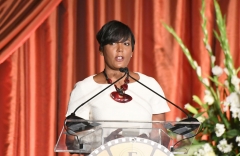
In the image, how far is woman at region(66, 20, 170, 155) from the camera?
1.59 m

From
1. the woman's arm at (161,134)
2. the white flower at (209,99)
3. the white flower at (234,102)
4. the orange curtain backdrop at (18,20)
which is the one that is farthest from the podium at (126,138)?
the orange curtain backdrop at (18,20)

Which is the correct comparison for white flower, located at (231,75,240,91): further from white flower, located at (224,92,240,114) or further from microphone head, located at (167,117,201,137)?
microphone head, located at (167,117,201,137)

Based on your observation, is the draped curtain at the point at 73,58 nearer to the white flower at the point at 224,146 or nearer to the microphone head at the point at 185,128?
the white flower at the point at 224,146

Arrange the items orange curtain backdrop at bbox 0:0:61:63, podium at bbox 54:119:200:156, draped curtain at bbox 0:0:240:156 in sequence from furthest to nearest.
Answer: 1. draped curtain at bbox 0:0:240:156
2. orange curtain backdrop at bbox 0:0:61:63
3. podium at bbox 54:119:200:156

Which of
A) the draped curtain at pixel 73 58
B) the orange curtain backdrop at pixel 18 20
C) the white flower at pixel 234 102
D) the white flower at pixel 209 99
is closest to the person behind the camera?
the white flower at pixel 234 102

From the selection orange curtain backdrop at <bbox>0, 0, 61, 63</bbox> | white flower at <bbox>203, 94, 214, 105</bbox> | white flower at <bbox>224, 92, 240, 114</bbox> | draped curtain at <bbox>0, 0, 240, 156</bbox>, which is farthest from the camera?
draped curtain at <bbox>0, 0, 240, 156</bbox>

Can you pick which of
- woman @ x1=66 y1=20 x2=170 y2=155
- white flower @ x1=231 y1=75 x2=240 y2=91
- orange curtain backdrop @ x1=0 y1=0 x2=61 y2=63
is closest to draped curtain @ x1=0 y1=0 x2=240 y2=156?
orange curtain backdrop @ x1=0 y1=0 x2=61 y2=63

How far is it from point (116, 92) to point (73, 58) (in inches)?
38.2

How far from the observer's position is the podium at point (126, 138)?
1.22 m

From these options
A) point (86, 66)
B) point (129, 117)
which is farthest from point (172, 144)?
point (86, 66)

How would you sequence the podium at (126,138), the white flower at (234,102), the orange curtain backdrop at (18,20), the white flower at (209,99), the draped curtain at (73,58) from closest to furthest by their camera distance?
the podium at (126,138) < the white flower at (234,102) < the white flower at (209,99) < the orange curtain backdrop at (18,20) < the draped curtain at (73,58)

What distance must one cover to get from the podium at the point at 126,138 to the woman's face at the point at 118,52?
1.33 feet

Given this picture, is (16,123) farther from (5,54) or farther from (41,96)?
(5,54)

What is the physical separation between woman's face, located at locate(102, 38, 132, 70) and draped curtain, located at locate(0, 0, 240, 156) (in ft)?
2.76
